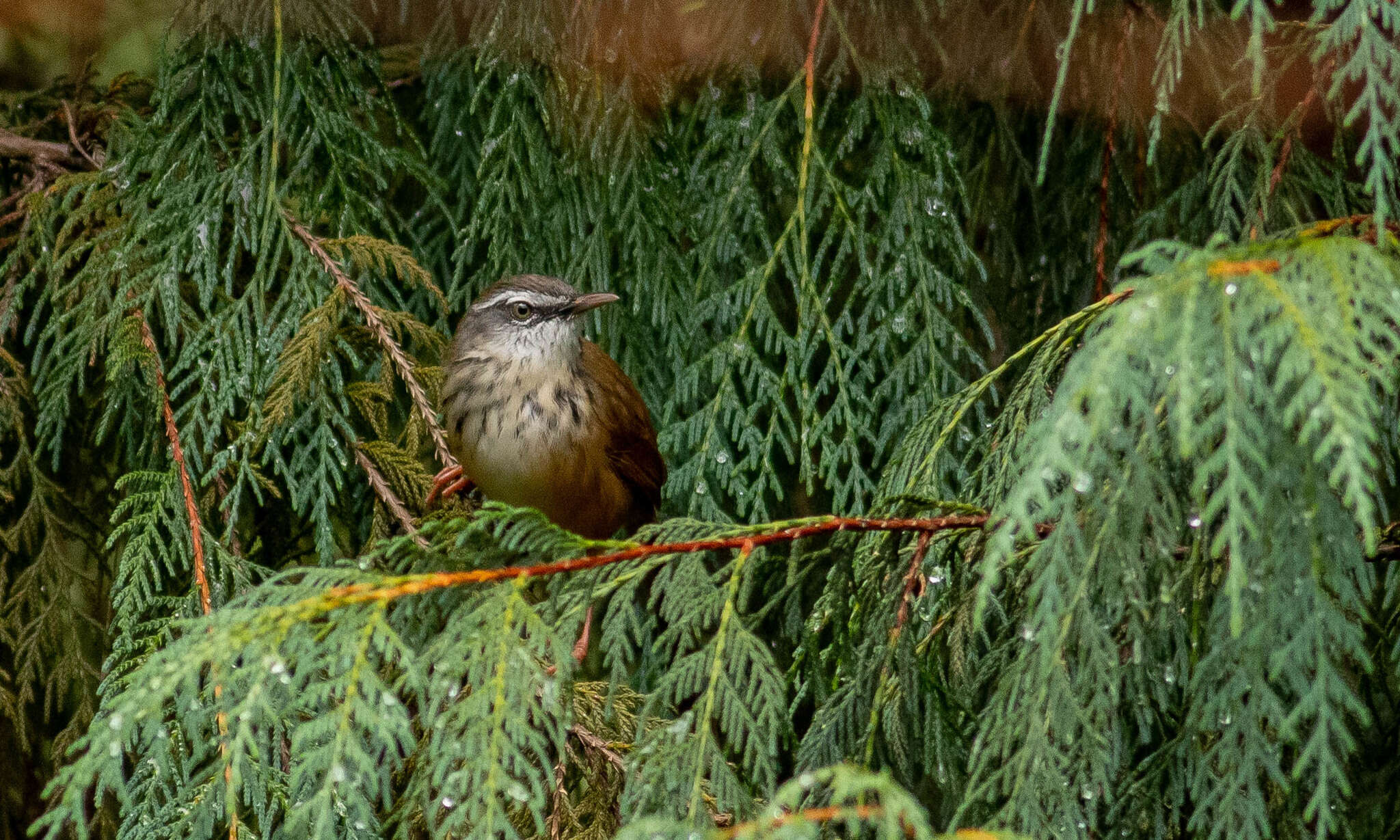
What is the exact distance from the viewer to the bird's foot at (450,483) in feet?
10.9

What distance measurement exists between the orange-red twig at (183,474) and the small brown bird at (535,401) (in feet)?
2.34

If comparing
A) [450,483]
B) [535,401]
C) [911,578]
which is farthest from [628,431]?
[911,578]

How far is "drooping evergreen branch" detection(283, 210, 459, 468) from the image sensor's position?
113 inches

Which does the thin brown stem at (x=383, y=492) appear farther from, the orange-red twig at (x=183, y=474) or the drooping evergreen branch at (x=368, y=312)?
the orange-red twig at (x=183, y=474)

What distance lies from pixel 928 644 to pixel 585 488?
56.3 inches

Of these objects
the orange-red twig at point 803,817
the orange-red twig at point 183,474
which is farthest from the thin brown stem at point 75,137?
the orange-red twig at point 803,817

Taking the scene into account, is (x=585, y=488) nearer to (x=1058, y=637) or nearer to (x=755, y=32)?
(x=755, y=32)

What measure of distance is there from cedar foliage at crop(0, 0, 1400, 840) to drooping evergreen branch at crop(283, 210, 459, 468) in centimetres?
1

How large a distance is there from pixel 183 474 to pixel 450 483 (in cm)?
90

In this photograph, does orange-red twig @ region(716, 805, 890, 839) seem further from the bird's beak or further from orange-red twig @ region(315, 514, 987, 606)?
the bird's beak

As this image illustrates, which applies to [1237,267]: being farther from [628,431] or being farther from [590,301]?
[628,431]

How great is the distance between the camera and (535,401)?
10.6ft

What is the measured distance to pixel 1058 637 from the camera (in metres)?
1.50

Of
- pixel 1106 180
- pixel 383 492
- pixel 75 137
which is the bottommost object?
pixel 383 492
